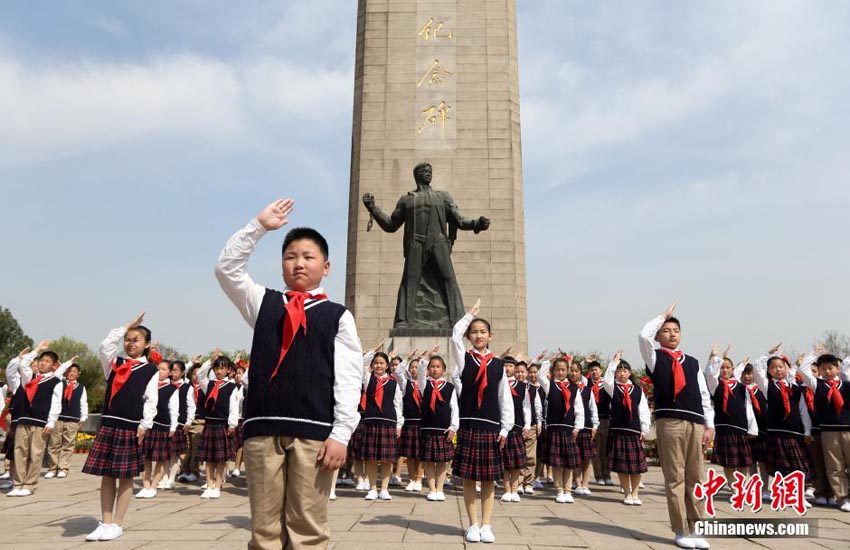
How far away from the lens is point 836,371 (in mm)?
8719

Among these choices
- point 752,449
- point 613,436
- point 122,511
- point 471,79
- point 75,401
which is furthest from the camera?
point 471,79

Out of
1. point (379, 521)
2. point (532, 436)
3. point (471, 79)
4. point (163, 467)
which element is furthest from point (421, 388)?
point (471, 79)

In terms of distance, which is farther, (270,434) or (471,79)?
(471,79)

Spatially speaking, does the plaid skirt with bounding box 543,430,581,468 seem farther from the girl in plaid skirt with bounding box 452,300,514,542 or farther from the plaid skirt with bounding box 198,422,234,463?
the plaid skirt with bounding box 198,422,234,463

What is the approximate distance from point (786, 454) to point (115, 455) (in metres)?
8.64

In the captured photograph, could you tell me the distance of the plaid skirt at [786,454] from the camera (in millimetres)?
8773

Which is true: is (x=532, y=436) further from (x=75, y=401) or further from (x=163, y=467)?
(x=75, y=401)

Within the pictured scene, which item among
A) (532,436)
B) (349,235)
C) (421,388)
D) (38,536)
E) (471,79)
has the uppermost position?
(471,79)

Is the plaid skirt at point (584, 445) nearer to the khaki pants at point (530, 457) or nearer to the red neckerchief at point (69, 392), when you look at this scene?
the khaki pants at point (530, 457)

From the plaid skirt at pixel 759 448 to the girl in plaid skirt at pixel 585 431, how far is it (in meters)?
2.36

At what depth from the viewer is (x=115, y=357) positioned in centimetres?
611

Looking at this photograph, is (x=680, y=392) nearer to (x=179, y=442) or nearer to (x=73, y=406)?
(x=179, y=442)

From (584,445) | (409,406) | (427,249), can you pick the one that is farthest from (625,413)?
(427,249)

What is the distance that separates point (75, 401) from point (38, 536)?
6.59m
